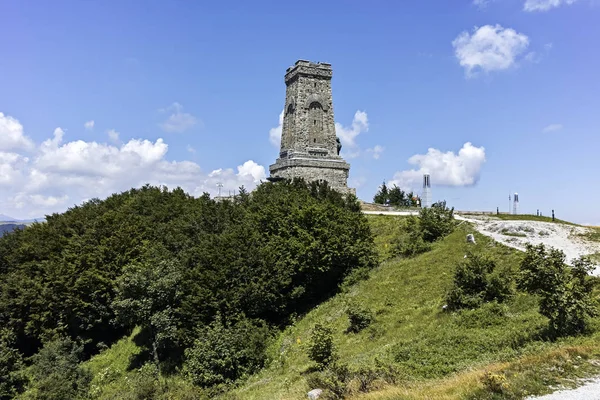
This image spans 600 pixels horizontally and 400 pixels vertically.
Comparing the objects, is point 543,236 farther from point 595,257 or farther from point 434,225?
point 434,225

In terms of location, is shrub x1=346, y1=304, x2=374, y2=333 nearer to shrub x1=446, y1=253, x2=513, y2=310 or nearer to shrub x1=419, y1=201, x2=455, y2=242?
shrub x1=446, y1=253, x2=513, y2=310

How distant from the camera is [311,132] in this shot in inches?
2037

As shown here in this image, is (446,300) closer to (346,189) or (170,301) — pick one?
(170,301)

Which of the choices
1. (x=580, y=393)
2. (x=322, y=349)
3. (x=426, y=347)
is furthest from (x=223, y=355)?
(x=580, y=393)

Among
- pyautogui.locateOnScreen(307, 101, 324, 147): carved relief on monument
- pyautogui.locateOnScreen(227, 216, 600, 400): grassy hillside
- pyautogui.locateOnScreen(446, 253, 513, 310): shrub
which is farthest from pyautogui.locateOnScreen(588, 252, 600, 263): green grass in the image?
pyautogui.locateOnScreen(307, 101, 324, 147): carved relief on monument

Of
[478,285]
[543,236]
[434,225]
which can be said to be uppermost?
[434,225]

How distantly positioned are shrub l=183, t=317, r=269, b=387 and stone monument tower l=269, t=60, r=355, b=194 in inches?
1131

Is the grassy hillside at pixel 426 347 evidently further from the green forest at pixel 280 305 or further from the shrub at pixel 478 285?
the shrub at pixel 478 285

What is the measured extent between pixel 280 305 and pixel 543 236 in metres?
16.6

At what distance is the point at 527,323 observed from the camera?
1460 centimetres

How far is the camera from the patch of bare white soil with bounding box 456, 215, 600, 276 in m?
22.3

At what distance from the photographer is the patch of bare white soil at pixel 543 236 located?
22.3 metres

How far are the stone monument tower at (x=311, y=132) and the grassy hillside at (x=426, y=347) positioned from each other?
71.9 feet

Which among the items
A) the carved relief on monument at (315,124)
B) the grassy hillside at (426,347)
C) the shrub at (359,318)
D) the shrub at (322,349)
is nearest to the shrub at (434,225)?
the grassy hillside at (426,347)
